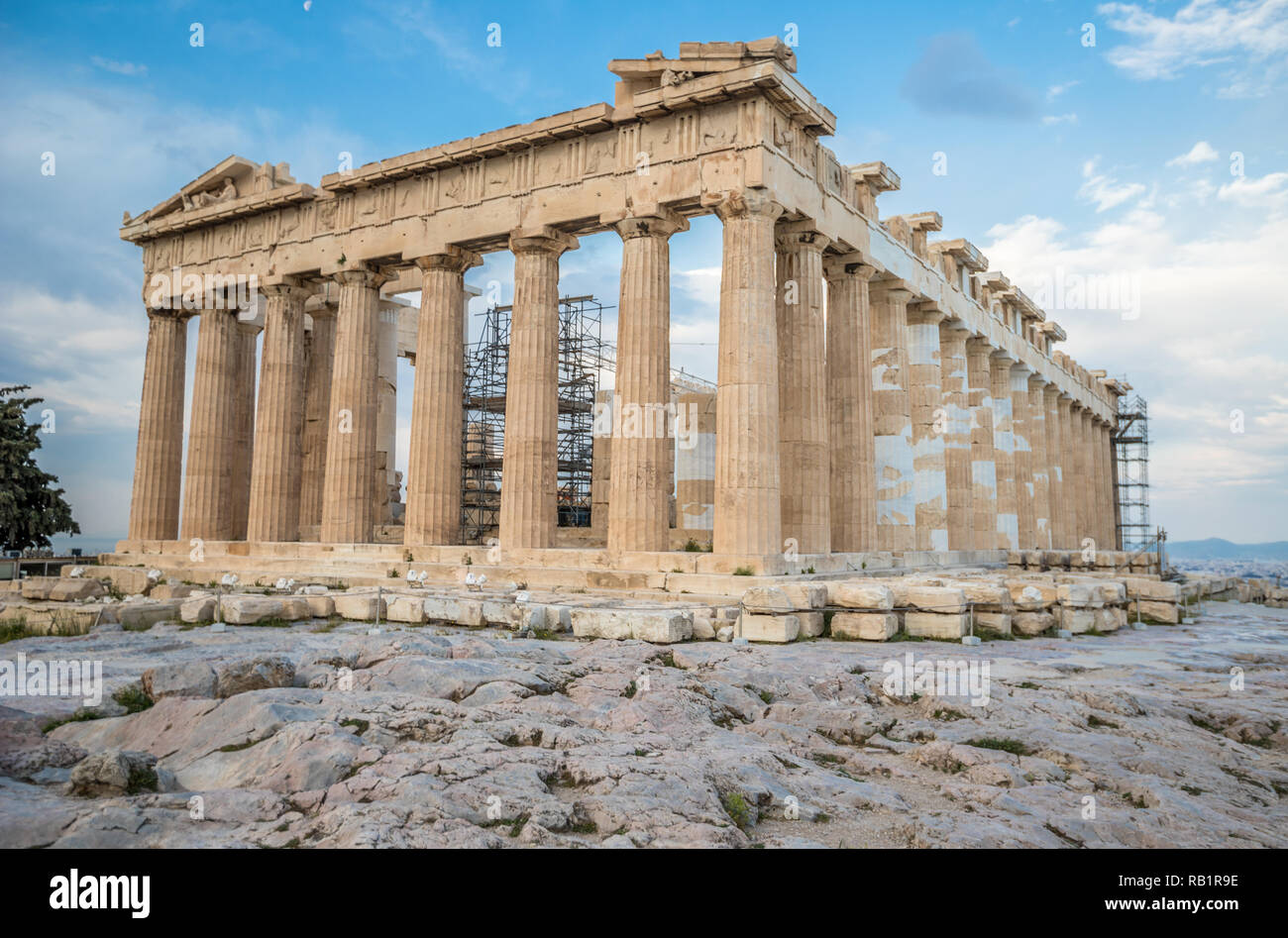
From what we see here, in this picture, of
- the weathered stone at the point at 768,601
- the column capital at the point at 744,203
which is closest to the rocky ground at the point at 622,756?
the weathered stone at the point at 768,601

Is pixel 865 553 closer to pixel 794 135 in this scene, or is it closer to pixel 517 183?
pixel 794 135

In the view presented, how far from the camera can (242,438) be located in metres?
27.7

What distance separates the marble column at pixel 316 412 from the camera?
90.7 ft

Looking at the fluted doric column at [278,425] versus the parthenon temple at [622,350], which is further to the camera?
the fluted doric column at [278,425]

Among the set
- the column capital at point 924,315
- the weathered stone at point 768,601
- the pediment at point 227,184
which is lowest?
the weathered stone at point 768,601

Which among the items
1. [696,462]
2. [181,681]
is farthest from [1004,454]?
[181,681]

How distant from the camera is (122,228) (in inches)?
1117

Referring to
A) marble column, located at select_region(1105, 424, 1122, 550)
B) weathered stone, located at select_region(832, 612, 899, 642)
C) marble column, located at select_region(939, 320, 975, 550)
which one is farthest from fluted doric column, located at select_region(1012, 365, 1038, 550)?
weathered stone, located at select_region(832, 612, 899, 642)

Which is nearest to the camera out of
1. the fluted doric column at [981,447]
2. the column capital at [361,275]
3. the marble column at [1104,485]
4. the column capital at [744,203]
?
the column capital at [744,203]

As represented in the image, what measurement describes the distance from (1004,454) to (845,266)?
13648 millimetres

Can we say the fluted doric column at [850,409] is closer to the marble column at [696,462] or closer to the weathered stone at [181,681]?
the marble column at [696,462]

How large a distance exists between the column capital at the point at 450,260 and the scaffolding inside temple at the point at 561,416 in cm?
922

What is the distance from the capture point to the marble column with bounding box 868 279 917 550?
74.8 ft
